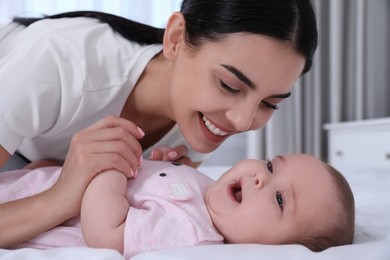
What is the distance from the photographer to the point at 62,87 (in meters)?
1.10

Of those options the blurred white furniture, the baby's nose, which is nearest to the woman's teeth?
the baby's nose

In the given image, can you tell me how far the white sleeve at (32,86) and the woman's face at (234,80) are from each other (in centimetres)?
30

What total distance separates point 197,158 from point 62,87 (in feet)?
2.41

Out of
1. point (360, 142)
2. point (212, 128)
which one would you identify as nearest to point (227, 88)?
point (212, 128)

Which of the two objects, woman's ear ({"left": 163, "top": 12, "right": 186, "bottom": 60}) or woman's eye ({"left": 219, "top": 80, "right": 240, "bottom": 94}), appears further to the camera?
woman's ear ({"left": 163, "top": 12, "right": 186, "bottom": 60})

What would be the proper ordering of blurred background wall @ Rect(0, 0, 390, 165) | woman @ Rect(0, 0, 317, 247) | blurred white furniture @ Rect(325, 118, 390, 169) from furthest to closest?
blurred background wall @ Rect(0, 0, 390, 165)
blurred white furniture @ Rect(325, 118, 390, 169)
woman @ Rect(0, 0, 317, 247)

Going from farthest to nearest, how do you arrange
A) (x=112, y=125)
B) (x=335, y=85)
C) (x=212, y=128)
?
(x=335, y=85) → (x=212, y=128) → (x=112, y=125)

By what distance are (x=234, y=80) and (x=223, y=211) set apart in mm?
337

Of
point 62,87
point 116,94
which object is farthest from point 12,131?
point 116,94

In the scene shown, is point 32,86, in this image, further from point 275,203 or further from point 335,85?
point 335,85

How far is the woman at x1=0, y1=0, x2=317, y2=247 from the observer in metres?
0.90

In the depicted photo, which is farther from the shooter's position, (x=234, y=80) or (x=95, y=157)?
(x=234, y=80)

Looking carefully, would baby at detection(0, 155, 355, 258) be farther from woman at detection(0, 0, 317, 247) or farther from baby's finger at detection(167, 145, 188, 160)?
baby's finger at detection(167, 145, 188, 160)

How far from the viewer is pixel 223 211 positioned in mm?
868
